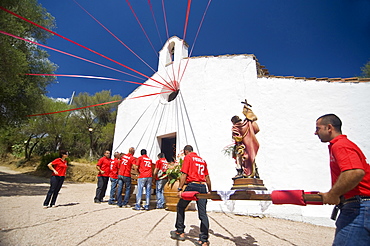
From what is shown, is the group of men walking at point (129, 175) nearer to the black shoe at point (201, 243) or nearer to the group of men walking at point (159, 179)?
the group of men walking at point (159, 179)

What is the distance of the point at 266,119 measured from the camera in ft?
24.4

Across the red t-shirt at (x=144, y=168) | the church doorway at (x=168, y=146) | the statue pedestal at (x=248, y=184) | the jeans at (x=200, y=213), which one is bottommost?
the jeans at (x=200, y=213)

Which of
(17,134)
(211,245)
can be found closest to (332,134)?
(211,245)

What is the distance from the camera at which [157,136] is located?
9.97m

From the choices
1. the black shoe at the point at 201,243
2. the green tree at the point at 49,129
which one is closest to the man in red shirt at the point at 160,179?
the black shoe at the point at 201,243

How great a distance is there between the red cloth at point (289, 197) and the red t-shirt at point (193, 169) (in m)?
1.91

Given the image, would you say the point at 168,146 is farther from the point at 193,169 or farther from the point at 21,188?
the point at 21,188

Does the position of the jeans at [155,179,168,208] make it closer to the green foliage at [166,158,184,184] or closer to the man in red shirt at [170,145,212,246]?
the green foliage at [166,158,184,184]

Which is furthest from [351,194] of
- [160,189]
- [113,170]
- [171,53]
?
[171,53]

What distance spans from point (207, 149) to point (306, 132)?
3.19 meters

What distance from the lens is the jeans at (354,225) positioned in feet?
5.71

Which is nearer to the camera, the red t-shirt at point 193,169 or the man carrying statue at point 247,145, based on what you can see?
the red t-shirt at point 193,169

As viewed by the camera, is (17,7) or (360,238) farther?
(17,7)

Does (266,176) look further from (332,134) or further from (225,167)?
(332,134)
